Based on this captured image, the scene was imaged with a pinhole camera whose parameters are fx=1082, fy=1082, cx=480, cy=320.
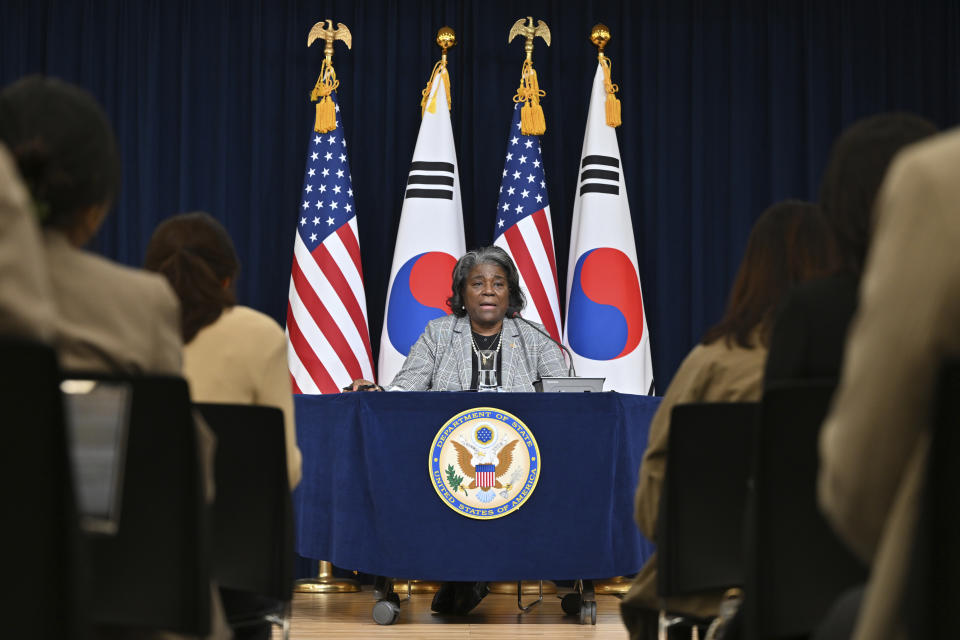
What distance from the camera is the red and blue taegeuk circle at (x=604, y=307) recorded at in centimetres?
602

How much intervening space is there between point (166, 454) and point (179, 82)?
5.72 metres

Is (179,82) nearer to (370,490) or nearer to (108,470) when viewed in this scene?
(370,490)

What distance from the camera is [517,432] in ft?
13.9

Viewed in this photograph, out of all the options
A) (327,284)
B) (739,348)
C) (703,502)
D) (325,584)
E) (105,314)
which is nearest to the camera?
(105,314)

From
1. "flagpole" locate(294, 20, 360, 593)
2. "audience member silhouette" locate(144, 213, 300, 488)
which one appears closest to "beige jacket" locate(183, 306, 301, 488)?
"audience member silhouette" locate(144, 213, 300, 488)

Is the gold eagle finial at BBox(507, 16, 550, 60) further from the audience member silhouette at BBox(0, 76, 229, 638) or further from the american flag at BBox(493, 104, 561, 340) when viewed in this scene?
the audience member silhouette at BBox(0, 76, 229, 638)

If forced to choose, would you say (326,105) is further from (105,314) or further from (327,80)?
(105,314)

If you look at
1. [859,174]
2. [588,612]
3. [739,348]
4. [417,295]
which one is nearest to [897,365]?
[859,174]

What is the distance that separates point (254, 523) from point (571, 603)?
288cm

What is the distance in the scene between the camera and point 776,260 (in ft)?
6.57

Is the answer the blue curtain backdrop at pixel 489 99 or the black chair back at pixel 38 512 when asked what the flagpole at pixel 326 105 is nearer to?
the blue curtain backdrop at pixel 489 99

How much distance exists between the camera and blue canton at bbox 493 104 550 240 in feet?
20.2

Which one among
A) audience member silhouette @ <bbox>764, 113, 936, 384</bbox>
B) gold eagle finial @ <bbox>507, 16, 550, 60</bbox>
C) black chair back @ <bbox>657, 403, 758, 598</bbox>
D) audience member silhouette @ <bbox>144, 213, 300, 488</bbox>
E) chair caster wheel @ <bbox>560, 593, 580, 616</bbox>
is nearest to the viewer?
audience member silhouette @ <bbox>764, 113, 936, 384</bbox>

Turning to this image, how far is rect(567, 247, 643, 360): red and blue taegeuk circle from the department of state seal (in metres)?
1.89
